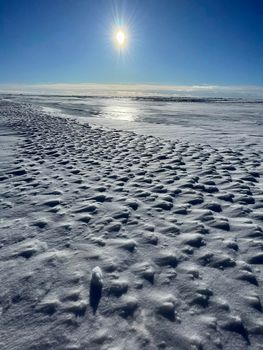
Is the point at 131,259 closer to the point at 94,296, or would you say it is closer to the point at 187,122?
the point at 94,296

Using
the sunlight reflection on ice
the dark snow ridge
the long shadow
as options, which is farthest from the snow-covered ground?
the long shadow

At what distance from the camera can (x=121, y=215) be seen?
6.22 meters

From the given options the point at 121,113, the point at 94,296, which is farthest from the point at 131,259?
the point at 121,113

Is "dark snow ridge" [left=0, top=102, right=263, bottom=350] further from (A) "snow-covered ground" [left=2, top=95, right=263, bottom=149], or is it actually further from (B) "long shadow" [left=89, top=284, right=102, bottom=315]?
(A) "snow-covered ground" [left=2, top=95, right=263, bottom=149]

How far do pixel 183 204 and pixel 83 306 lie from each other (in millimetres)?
3786

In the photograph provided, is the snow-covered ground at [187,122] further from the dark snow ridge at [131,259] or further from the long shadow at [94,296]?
the long shadow at [94,296]

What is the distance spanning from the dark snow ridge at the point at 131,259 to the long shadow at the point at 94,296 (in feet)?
0.06

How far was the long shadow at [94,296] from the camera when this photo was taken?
3.63m

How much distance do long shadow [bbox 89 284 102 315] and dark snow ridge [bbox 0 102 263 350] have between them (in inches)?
0.7

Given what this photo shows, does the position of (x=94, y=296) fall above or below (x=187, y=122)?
above

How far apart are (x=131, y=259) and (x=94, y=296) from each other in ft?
3.22

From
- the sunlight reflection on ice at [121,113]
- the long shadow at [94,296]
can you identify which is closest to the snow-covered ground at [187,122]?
the sunlight reflection on ice at [121,113]

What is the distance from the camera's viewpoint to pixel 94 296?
3791 mm

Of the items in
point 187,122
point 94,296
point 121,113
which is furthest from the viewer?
point 121,113
